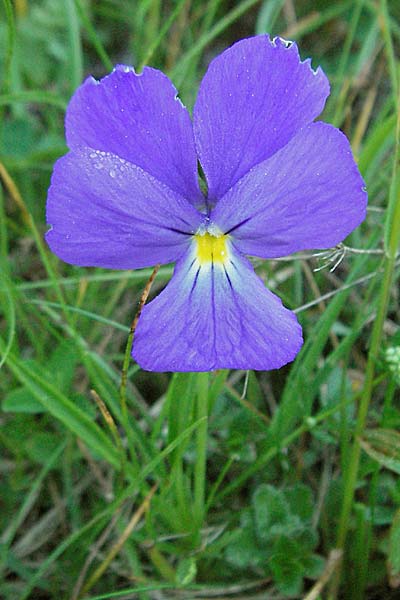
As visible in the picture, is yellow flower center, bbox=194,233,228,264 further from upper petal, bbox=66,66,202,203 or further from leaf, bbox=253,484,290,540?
leaf, bbox=253,484,290,540

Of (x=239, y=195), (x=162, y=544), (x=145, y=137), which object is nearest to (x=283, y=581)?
(x=162, y=544)

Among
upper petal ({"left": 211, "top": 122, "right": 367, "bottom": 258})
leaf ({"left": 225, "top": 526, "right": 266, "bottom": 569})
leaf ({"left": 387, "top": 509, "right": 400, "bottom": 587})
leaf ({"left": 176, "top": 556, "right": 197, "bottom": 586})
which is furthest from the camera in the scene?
leaf ({"left": 225, "top": 526, "right": 266, "bottom": 569})

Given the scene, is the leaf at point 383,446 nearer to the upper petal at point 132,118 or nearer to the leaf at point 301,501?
the leaf at point 301,501

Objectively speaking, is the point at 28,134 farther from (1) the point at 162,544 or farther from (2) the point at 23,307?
(1) the point at 162,544

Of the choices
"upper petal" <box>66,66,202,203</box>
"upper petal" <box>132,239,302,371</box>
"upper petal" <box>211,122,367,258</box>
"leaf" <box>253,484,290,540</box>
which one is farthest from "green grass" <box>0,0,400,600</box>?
"upper petal" <box>66,66,202,203</box>

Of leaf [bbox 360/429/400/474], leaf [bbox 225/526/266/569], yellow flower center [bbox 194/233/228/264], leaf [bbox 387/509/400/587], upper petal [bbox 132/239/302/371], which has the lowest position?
leaf [bbox 225/526/266/569]

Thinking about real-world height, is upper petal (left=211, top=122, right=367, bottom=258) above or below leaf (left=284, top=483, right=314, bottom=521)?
above

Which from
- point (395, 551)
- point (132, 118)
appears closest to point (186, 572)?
point (395, 551)
